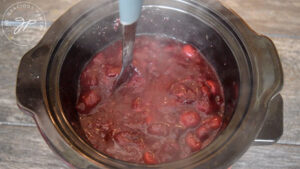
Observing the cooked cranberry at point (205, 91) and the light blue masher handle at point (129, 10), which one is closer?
the light blue masher handle at point (129, 10)

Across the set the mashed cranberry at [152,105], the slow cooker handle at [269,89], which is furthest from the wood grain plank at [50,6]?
the slow cooker handle at [269,89]

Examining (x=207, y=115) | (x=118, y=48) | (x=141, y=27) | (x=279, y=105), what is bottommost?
(x=207, y=115)

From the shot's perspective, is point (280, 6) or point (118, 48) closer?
point (118, 48)

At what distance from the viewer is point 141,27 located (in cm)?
201

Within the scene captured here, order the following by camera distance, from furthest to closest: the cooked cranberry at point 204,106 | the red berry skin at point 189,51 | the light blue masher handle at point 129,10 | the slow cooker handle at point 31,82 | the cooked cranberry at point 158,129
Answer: the red berry skin at point 189,51 < the cooked cranberry at point 204,106 < the cooked cranberry at point 158,129 < the slow cooker handle at point 31,82 < the light blue masher handle at point 129,10

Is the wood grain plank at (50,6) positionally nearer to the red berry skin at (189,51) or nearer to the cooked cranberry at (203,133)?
the red berry skin at (189,51)

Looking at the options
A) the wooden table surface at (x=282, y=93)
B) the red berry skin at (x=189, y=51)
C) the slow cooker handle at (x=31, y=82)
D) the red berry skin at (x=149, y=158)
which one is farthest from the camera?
the red berry skin at (x=189, y=51)

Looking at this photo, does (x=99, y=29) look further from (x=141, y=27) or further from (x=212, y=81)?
(x=212, y=81)

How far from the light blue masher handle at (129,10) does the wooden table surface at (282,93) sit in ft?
3.08

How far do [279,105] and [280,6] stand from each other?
1.14 metres

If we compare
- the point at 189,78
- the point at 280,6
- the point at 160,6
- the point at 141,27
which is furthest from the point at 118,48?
the point at 280,6

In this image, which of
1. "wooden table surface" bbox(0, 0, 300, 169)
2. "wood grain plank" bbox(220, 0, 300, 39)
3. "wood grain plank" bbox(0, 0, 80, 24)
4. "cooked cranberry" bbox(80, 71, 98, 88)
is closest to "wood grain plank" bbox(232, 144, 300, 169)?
"wooden table surface" bbox(0, 0, 300, 169)

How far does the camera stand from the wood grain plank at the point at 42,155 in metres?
1.76

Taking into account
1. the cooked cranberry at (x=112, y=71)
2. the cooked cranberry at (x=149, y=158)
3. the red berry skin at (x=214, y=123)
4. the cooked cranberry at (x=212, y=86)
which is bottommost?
the cooked cranberry at (x=149, y=158)
